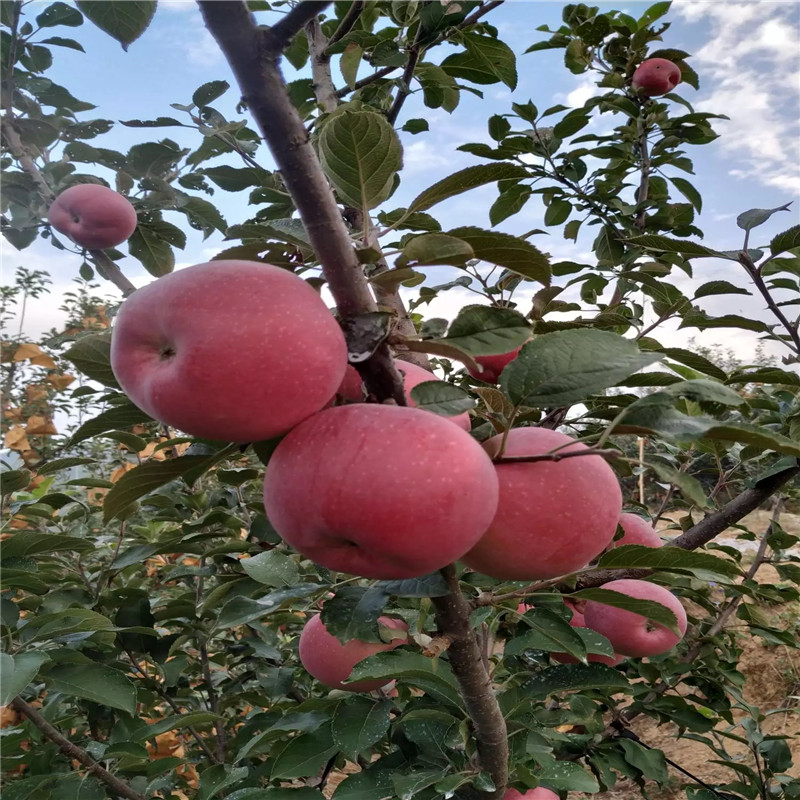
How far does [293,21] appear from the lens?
0.49 m

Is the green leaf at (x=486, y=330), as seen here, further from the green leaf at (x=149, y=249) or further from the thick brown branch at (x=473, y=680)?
the green leaf at (x=149, y=249)

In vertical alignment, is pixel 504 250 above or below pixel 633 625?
above

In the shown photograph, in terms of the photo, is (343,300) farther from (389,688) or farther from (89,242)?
(89,242)

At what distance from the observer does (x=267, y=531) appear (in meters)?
1.39

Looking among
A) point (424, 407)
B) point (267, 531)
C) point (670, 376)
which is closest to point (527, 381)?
point (424, 407)

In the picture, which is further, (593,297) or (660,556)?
(593,297)

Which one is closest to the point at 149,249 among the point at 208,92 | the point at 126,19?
the point at 208,92

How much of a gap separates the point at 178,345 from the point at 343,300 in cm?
17

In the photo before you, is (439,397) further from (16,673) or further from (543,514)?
(16,673)

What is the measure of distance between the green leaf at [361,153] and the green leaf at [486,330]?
0.21 meters

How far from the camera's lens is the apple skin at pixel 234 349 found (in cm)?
59

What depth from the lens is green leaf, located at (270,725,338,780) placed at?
1.03 m

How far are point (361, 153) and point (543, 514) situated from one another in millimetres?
449

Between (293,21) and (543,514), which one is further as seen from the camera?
(543,514)
